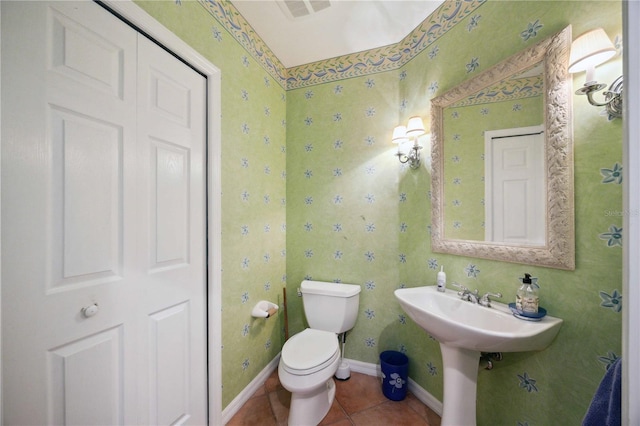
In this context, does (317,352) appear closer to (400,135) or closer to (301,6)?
(400,135)

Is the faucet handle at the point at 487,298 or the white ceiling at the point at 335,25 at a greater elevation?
the white ceiling at the point at 335,25

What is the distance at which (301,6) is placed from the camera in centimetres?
142

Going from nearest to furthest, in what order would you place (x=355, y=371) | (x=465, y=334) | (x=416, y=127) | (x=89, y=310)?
1. (x=89, y=310)
2. (x=465, y=334)
3. (x=416, y=127)
4. (x=355, y=371)

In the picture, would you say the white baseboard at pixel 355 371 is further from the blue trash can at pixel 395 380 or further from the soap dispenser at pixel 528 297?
the soap dispenser at pixel 528 297

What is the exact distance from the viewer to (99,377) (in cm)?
86

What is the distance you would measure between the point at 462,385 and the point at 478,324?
30cm

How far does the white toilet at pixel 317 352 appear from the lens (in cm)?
125

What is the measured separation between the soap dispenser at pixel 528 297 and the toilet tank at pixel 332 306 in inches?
37.4

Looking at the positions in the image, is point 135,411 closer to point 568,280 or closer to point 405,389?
point 405,389

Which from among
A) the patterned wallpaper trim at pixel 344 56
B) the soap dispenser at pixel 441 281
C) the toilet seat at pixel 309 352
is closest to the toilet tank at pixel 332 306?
the toilet seat at pixel 309 352

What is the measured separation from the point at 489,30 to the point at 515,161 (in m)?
0.70

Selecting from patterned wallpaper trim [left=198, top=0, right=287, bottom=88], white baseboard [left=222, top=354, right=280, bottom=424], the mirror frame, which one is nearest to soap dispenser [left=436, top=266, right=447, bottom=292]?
the mirror frame

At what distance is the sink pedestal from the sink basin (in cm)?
14

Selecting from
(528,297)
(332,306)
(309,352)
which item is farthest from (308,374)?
(528,297)
